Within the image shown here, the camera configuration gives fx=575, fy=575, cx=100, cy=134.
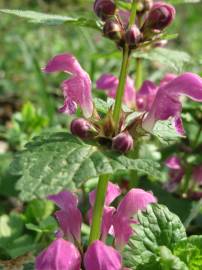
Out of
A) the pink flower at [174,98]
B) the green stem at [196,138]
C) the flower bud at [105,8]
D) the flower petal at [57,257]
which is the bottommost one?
the green stem at [196,138]

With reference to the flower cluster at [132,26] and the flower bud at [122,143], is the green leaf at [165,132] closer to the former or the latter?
Result: the flower bud at [122,143]

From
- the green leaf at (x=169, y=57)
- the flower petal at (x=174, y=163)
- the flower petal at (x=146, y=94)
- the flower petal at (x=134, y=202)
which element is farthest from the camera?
the flower petal at (x=174, y=163)

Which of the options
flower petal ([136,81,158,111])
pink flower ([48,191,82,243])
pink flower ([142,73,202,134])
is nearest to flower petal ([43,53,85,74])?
pink flower ([142,73,202,134])

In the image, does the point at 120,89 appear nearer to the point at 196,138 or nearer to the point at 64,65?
the point at 64,65

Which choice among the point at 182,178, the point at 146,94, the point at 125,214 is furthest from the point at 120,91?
the point at 182,178

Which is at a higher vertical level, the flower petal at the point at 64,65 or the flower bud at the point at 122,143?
the flower petal at the point at 64,65

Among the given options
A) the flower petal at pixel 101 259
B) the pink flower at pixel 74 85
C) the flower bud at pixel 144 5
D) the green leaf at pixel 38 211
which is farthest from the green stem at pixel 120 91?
the green leaf at pixel 38 211
